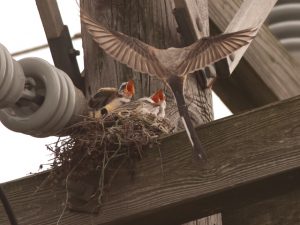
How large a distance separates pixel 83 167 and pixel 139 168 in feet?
0.68

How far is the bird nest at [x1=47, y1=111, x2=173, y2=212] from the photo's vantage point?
2.94 meters

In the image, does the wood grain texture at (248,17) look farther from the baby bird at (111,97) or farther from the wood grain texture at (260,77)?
the baby bird at (111,97)

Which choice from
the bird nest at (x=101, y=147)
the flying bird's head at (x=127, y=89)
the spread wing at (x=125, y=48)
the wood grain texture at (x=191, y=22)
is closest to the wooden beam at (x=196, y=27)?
the wood grain texture at (x=191, y=22)

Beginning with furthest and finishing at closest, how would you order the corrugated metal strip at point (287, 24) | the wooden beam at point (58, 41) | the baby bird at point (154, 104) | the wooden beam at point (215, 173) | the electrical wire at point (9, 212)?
1. the corrugated metal strip at point (287, 24)
2. the wooden beam at point (58, 41)
3. the baby bird at point (154, 104)
4. the wooden beam at point (215, 173)
5. the electrical wire at point (9, 212)

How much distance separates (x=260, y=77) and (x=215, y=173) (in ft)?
4.39

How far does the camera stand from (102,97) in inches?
146

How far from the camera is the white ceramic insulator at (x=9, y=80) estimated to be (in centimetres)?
255

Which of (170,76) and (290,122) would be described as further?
(170,76)

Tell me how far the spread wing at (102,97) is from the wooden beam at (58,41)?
84 mm

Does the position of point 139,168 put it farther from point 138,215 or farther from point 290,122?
point 290,122

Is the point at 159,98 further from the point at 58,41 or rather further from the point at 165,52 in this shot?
the point at 58,41

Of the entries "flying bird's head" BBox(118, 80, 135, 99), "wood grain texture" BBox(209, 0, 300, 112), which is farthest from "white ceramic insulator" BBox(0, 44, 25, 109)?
"wood grain texture" BBox(209, 0, 300, 112)

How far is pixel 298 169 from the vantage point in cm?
271

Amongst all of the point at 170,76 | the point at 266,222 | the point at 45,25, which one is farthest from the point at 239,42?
the point at 266,222
